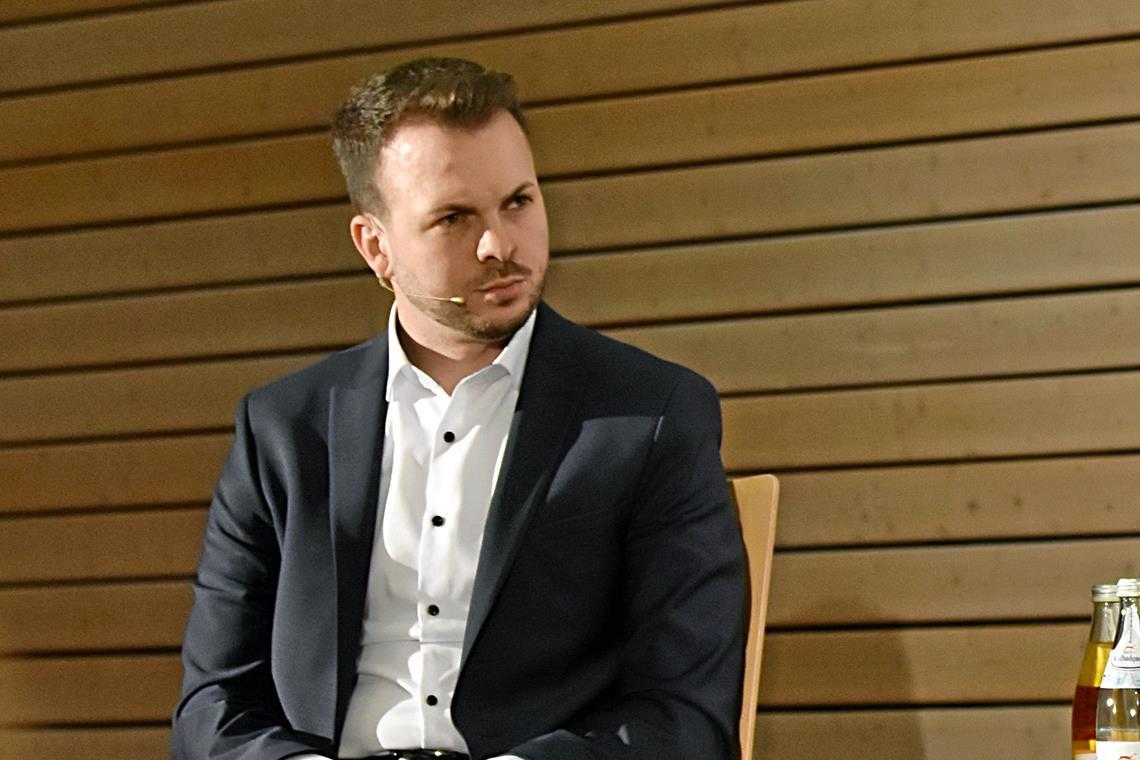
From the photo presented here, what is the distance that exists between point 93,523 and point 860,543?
67.3 inches

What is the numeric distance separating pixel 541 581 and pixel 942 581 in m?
1.11

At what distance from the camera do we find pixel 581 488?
207cm

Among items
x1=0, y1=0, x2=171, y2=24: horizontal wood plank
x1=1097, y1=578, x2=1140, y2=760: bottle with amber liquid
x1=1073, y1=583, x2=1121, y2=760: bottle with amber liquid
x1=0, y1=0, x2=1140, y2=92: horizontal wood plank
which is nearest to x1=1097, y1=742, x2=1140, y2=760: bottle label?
x1=1097, y1=578, x2=1140, y2=760: bottle with amber liquid

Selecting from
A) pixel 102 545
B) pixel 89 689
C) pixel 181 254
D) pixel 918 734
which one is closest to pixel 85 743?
→ pixel 89 689

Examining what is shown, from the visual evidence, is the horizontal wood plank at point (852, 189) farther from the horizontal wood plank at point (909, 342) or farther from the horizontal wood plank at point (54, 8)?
the horizontal wood plank at point (54, 8)

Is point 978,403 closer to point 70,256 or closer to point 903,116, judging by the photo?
point 903,116

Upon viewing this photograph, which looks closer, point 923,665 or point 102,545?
point 923,665

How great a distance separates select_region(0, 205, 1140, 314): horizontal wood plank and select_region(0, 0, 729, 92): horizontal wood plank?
37cm

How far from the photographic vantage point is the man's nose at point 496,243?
2.12 metres

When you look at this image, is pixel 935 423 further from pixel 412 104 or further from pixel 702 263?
pixel 412 104

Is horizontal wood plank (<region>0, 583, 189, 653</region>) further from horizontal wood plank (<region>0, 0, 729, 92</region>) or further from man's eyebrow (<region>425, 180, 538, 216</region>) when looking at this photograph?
man's eyebrow (<region>425, 180, 538, 216</region>)

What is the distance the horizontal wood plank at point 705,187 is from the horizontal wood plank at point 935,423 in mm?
344

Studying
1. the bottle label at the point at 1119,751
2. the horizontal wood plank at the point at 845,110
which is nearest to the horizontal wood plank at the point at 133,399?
the horizontal wood plank at the point at 845,110

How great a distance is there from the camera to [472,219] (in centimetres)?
214
